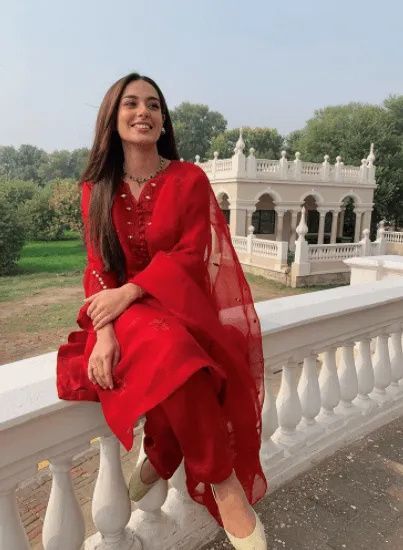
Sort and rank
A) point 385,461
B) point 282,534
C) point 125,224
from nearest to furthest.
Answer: point 125,224, point 282,534, point 385,461

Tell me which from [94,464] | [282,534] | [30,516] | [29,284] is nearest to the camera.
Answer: [282,534]

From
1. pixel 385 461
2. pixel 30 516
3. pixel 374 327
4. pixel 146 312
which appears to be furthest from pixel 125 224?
pixel 30 516

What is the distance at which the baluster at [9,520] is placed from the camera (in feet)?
3.79

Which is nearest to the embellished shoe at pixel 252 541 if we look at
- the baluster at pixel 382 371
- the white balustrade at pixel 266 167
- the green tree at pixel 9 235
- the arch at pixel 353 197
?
the baluster at pixel 382 371

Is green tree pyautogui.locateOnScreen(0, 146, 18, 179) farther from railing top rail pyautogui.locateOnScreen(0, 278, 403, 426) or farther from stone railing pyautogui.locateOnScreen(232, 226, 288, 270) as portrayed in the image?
railing top rail pyautogui.locateOnScreen(0, 278, 403, 426)

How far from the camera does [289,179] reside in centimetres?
2091

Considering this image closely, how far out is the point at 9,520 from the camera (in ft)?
3.88

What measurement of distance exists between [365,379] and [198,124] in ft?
180

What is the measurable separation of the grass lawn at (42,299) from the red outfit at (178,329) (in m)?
7.79

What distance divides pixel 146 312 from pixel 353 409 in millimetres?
1584

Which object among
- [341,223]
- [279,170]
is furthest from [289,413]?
[341,223]

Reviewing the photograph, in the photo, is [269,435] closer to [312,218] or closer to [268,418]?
[268,418]

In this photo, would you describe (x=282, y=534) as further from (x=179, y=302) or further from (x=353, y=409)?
(x=179, y=302)

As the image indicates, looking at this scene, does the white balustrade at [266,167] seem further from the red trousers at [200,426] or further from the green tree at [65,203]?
the red trousers at [200,426]
